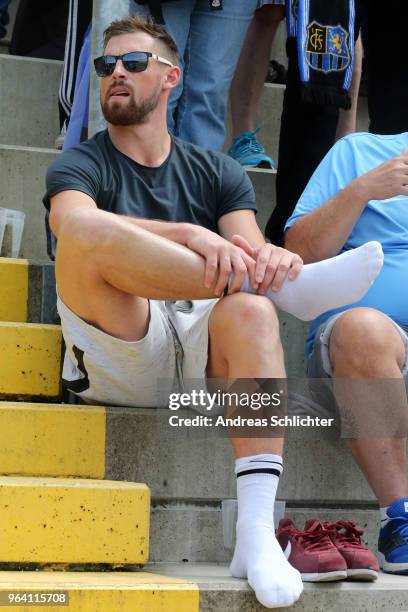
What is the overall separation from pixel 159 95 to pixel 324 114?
28.6 inches

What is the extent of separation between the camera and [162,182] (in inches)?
113

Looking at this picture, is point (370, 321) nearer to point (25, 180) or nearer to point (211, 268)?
point (211, 268)

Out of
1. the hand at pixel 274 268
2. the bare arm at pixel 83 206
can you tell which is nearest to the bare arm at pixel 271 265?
the hand at pixel 274 268

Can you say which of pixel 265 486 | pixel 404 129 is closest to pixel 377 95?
pixel 404 129

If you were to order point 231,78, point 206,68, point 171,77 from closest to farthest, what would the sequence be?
point 171,77 → point 206,68 → point 231,78

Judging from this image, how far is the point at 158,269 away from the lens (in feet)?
7.45

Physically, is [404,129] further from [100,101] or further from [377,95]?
[100,101]

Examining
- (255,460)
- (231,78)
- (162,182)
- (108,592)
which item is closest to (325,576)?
(255,460)

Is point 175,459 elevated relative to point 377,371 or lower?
lower

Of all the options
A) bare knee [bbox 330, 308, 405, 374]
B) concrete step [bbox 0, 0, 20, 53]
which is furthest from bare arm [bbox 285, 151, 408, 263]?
concrete step [bbox 0, 0, 20, 53]

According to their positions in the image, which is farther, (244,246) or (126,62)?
(126,62)

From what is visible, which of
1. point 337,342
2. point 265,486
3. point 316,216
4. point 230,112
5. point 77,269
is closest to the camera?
point 265,486

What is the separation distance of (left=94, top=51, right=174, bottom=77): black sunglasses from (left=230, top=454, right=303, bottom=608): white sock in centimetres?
113

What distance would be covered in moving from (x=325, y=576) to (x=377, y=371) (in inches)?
20.1
